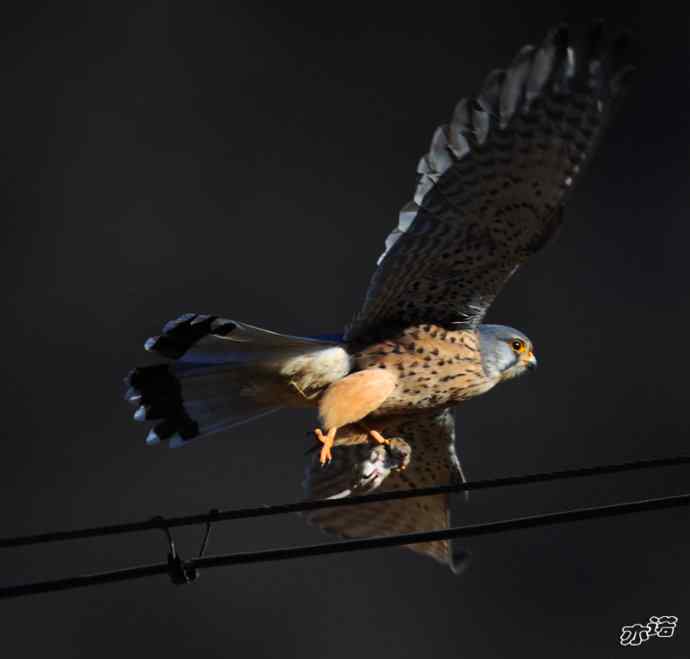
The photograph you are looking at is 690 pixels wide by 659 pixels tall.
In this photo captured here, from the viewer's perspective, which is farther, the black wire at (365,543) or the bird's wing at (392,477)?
the bird's wing at (392,477)

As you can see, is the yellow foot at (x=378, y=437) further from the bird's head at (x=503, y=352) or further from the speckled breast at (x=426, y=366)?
the bird's head at (x=503, y=352)

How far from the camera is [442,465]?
335 centimetres

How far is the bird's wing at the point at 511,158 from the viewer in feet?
9.52

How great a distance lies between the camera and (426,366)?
9.70 feet

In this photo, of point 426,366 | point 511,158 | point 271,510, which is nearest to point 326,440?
point 426,366

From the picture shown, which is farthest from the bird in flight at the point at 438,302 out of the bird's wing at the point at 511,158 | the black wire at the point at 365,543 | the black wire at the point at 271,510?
the black wire at the point at 365,543

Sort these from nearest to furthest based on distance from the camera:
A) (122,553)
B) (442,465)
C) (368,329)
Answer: (368,329), (442,465), (122,553)

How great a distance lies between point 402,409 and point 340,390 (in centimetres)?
20

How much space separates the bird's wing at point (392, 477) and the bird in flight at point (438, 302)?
0.22ft

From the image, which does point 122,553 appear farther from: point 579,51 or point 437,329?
point 579,51

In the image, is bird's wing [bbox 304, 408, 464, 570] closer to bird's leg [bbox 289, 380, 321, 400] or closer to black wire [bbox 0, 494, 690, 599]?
bird's leg [bbox 289, 380, 321, 400]

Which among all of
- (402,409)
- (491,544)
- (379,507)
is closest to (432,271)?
(402,409)

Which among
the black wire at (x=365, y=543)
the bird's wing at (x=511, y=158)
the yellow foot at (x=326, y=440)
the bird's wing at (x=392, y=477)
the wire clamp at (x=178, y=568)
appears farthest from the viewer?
the bird's wing at (x=392, y=477)

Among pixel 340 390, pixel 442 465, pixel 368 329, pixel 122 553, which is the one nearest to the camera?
pixel 340 390
